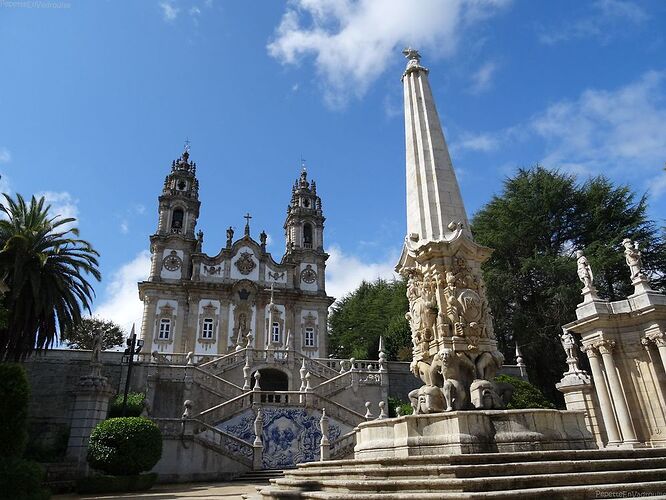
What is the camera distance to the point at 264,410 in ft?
65.6

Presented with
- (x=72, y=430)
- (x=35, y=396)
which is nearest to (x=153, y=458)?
(x=72, y=430)

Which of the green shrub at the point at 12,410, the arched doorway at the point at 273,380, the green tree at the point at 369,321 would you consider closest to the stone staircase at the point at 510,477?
the green shrub at the point at 12,410

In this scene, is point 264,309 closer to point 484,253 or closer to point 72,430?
point 72,430

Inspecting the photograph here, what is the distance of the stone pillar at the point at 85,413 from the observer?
581 inches

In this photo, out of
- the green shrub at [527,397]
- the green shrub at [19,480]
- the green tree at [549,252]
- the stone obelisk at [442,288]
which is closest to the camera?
the stone obelisk at [442,288]

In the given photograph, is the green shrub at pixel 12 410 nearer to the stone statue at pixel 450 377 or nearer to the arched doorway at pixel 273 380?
the stone statue at pixel 450 377

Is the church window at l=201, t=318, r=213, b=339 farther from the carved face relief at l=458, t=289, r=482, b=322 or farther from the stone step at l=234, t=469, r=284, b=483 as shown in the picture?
the carved face relief at l=458, t=289, r=482, b=322

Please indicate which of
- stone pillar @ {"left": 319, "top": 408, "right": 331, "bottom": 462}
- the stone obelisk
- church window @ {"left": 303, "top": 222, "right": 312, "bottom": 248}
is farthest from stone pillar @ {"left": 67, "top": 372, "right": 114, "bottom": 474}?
church window @ {"left": 303, "top": 222, "right": 312, "bottom": 248}

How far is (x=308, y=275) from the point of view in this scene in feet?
132

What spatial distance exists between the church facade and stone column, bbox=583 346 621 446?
21.7 m

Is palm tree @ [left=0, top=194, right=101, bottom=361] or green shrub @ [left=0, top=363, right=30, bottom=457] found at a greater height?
palm tree @ [left=0, top=194, right=101, bottom=361]

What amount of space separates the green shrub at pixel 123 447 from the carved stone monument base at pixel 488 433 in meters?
10.0

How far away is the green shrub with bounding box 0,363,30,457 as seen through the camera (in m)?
10.2

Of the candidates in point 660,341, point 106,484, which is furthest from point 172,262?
point 660,341
